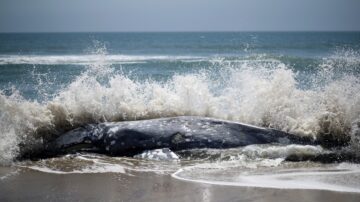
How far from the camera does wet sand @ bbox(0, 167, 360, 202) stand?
438 centimetres

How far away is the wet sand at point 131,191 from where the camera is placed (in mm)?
4379

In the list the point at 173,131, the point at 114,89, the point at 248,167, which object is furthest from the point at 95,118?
the point at 248,167

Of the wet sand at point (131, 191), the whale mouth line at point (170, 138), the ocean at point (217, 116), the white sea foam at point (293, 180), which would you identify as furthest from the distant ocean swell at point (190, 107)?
the wet sand at point (131, 191)

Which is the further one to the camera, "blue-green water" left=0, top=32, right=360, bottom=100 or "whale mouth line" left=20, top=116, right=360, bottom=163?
"blue-green water" left=0, top=32, right=360, bottom=100

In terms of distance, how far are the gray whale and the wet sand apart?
1.05 metres

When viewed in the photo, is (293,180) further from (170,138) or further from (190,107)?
(190,107)

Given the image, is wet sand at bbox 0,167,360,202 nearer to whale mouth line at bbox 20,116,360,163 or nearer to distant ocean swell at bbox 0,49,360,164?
whale mouth line at bbox 20,116,360,163

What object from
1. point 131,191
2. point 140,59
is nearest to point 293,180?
point 131,191

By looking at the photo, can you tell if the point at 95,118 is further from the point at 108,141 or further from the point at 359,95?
the point at 359,95

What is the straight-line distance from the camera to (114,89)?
24.4 feet

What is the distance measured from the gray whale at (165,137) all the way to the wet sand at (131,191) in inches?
41.5

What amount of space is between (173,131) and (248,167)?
4.24 ft

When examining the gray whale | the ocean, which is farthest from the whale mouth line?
the ocean

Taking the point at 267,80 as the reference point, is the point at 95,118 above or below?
below
